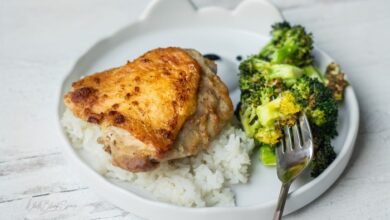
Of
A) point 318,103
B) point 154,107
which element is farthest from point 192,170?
point 318,103

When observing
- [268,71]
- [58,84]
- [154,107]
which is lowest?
[268,71]

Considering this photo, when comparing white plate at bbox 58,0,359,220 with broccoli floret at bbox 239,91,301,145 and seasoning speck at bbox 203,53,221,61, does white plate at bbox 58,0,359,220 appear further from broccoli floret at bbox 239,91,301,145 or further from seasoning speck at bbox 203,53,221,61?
broccoli floret at bbox 239,91,301,145

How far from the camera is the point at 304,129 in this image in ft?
12.6

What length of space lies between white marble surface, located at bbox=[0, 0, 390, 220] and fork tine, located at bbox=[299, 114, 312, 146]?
447 mm

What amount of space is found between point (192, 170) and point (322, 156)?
0.88m

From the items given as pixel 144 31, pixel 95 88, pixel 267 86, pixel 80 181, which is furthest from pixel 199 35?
pixel 80 181

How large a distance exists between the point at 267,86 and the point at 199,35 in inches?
47.7

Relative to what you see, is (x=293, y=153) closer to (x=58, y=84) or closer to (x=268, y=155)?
(x=268, y=155)

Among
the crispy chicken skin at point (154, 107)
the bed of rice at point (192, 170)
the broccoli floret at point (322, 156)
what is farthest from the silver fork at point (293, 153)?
the crispy chicken skin at point (154, 107)

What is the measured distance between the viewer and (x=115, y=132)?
141 inches

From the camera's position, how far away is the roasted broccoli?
389 centimetres

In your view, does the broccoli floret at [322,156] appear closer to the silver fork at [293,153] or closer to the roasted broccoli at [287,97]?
the roasted broccoli at [287,97]

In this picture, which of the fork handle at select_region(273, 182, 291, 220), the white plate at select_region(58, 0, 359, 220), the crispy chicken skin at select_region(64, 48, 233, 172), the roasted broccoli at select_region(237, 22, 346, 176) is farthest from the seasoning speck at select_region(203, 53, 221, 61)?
the fork handle at select_region(273, 182, 291, 220)

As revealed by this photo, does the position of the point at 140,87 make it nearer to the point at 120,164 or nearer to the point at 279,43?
the point at 120,164
